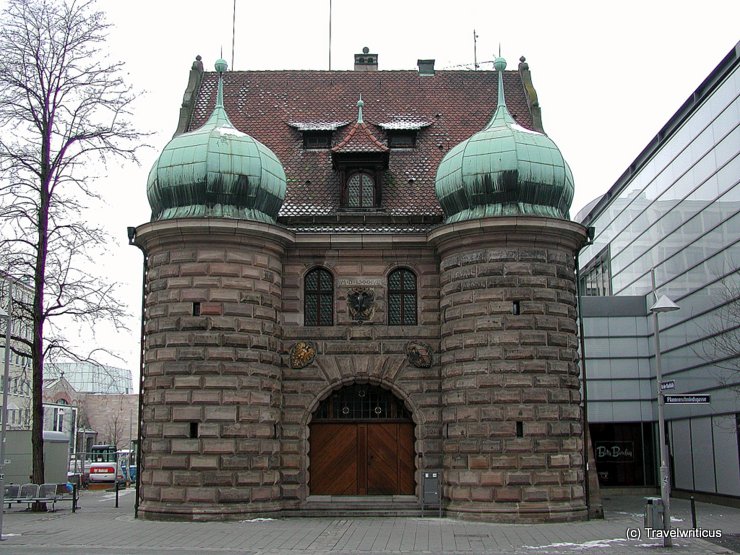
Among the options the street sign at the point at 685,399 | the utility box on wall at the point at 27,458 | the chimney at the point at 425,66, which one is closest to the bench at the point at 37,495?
the utility box on wall at the point at 27,458

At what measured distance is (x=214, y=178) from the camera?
78.6ft

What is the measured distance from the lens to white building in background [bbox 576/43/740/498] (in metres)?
28.9

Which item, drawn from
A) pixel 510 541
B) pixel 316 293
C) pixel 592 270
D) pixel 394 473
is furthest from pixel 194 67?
pixel 592 270

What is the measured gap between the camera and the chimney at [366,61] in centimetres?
3522

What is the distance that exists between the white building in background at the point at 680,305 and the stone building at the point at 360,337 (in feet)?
21.5

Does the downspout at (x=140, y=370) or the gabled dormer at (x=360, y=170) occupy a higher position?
the gabled dormer at (x=360, y=170)

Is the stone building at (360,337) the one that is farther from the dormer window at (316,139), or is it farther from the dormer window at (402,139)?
the dormer window at (316,139)

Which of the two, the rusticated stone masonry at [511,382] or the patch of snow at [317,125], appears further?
the patch of snow at [317,125]

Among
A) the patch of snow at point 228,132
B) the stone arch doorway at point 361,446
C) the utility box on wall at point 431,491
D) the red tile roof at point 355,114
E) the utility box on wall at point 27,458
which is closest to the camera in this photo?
the utility box on wall at point 431,491

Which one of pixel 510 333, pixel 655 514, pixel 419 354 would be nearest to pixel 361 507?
pixel 419 354

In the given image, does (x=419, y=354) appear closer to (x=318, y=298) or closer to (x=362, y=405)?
(x=362, y=405)

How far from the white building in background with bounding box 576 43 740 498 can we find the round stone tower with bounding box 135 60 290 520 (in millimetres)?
13006

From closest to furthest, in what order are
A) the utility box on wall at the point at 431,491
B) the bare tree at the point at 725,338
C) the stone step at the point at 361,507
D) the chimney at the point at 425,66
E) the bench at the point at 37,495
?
the utility box on wall at the point at 431,491, the stone step at the point at 361,507, the bench at the point at 37,495, the bare tree at the point at 725,338, the chimney at the point at 425,66

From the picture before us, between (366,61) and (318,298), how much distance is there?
1341 centimetres
